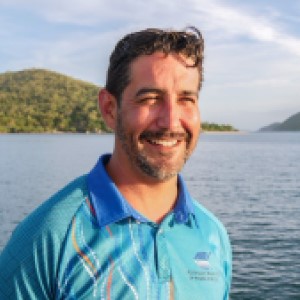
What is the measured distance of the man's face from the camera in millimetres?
2955

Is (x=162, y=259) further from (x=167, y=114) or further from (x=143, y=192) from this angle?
(x=167, y=114)

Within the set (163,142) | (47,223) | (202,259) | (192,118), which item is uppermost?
(192,118)

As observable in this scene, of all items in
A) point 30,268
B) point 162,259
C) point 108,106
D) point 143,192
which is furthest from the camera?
point 108,106

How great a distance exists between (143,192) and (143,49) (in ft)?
2.78

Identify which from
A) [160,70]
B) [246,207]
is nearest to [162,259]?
[160,70]

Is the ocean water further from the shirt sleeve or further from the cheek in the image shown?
the shirt sleeve

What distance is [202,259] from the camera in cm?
314

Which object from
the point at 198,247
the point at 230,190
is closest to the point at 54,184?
the point at 230,190

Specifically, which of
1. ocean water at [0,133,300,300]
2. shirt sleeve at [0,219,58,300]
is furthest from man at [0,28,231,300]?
ocean water at [0,133,300,300]

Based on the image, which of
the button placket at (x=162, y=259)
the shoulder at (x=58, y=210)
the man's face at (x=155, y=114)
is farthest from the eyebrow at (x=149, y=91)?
the button placket at (x=162, y=259)

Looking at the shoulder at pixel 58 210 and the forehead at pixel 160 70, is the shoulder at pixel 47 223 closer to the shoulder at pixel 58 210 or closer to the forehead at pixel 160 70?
the shoulder at pixel 58 210

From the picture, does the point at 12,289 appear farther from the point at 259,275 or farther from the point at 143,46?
the point at 259,275

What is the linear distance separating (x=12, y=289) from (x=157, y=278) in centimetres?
77

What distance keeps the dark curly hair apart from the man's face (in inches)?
1.5
